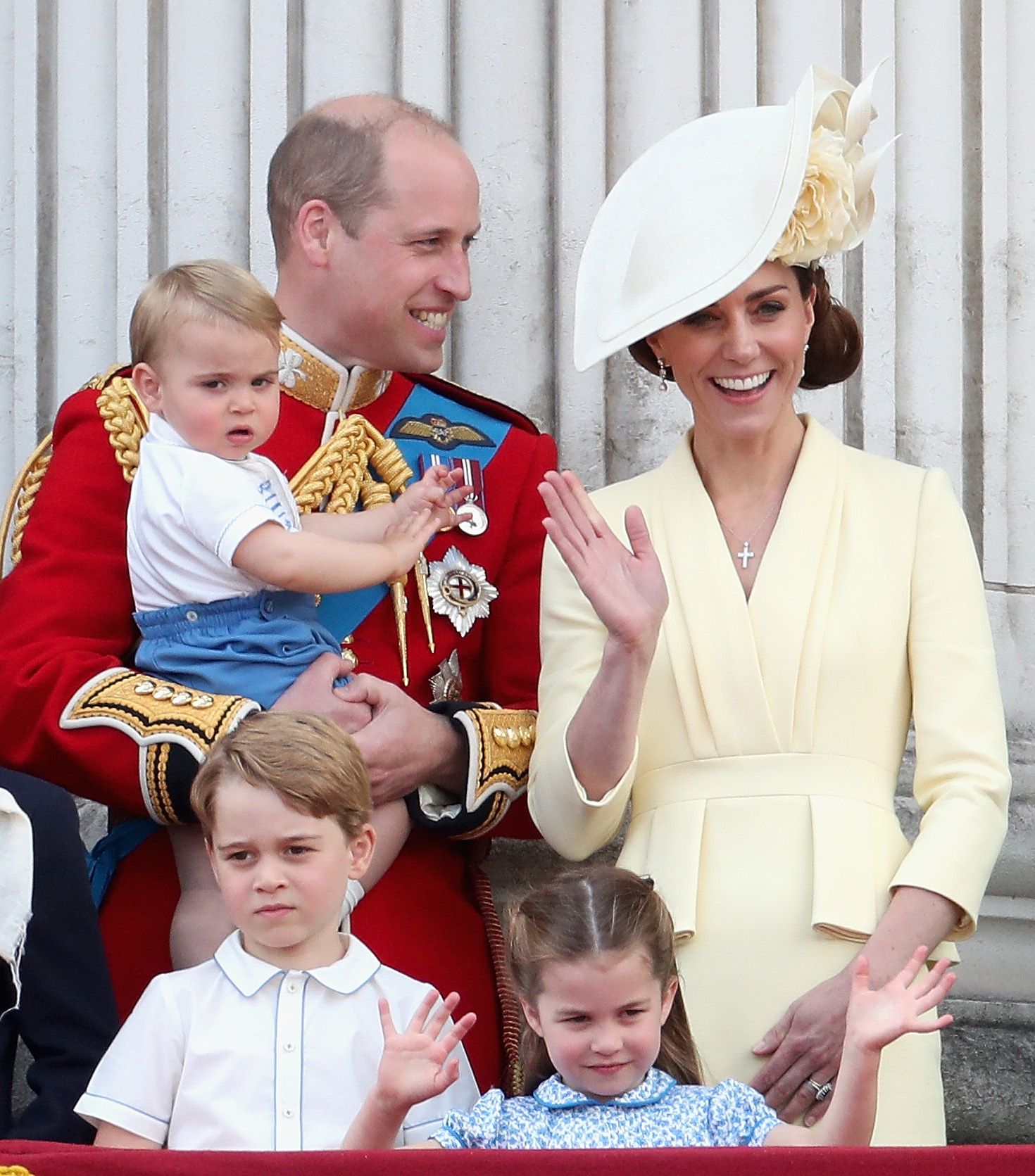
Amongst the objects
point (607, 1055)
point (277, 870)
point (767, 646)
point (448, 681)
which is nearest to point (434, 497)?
point (448, 681)

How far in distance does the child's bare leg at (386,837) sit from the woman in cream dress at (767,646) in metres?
0.24

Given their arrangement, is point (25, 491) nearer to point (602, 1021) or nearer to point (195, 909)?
point (195, 909)

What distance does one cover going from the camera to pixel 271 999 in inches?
112

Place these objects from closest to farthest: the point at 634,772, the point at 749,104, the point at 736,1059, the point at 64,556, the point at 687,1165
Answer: the point at 687,1165 → the point at 736,1059 → the point at 634,772 → the point at 64,556 → the point at 749,104

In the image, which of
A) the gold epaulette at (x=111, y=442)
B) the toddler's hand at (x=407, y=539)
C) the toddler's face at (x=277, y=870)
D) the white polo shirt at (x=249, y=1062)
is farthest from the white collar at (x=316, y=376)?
the white polo shirt at (x=249, y=1062)

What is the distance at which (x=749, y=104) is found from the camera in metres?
4.19

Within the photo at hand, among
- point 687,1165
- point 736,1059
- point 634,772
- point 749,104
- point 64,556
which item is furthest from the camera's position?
point 749,104

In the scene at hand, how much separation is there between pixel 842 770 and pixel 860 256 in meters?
1.37

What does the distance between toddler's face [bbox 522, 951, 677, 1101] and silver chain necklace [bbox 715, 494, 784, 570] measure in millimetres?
740

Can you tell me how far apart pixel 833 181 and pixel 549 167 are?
1.05 m

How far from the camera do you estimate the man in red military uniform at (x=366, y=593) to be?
3.33 m

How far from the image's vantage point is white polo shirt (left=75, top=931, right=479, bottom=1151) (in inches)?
109

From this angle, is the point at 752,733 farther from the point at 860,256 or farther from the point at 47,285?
the point at 47,285

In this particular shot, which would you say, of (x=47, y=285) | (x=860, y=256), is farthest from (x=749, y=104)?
(x=47, y=285)
